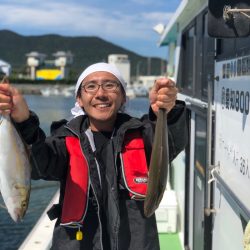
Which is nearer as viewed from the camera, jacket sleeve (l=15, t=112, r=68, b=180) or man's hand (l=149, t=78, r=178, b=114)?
man's hand (l=149, t=78, r=178, b=114)

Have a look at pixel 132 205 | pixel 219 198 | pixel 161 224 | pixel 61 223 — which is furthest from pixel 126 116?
pixel 161 224

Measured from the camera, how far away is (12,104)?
214 cm

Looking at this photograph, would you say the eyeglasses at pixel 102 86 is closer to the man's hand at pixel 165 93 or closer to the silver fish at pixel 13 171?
the man's hand at pixel 165 93

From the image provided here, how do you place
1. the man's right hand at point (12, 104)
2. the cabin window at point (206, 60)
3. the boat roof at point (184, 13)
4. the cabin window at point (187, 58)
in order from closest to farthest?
the man's right hand at point (12, 104) → the cabin window at point (206, 60) → the boat roof at point (184, 13) → the cabin window at point (187, 58)

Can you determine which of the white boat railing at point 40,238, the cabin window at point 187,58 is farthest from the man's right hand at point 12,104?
the cabin window at point 187,58

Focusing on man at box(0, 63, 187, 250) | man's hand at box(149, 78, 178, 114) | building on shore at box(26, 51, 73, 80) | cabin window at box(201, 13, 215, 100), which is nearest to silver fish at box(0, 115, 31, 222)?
man at box(0, 63, 187, 250)

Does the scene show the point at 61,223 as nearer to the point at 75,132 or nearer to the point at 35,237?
the point at 75,132

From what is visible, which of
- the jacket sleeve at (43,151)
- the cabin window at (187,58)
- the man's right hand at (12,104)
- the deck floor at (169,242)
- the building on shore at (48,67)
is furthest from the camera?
the building on shore at (48,67)

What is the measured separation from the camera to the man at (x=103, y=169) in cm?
238

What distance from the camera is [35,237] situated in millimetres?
4699

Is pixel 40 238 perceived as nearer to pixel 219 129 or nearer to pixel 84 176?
pixel 219 129

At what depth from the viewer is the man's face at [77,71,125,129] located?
2430 millimetres

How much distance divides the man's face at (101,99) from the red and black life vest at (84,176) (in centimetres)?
15

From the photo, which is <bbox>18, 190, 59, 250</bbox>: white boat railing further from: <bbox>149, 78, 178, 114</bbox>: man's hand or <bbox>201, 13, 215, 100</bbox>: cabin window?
<bbox>149, 78, 178, 114</bbox>: man's hand
